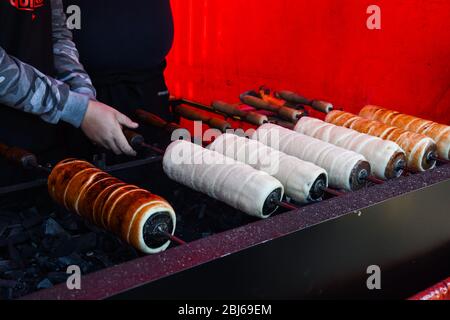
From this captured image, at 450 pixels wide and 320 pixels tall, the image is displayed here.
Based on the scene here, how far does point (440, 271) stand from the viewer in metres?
2.04

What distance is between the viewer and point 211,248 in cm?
136

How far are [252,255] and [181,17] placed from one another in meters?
4.55

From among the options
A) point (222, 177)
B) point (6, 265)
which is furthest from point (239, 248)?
point (6, 265)

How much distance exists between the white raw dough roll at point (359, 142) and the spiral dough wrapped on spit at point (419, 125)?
30cm

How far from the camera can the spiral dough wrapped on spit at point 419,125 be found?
2.37 metres

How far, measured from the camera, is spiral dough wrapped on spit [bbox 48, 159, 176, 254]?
1.57m

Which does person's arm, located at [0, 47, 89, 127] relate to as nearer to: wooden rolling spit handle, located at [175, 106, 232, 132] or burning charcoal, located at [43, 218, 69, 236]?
burning charcoal, located at [43, 218, 69, 236]

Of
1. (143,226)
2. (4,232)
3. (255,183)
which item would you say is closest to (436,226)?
(255,183)

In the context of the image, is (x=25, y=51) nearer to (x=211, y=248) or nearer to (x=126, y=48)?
(x=126, y=48)

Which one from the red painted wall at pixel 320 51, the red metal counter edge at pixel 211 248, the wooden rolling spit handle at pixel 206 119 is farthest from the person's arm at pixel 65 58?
the red painted wall at pixel 320 51

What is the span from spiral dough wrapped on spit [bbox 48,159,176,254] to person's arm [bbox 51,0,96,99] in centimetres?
82

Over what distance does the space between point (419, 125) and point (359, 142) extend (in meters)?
0.45

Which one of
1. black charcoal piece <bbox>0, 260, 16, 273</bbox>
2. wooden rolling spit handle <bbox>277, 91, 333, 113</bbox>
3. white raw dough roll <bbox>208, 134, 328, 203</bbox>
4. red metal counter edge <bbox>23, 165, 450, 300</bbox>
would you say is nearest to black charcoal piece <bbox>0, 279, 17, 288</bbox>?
black charcoal piece <bbox>0, 260, 16, 273</bbox>

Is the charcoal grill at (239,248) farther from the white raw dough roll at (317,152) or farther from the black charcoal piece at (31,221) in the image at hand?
the white raw dough roll at (317,152)
